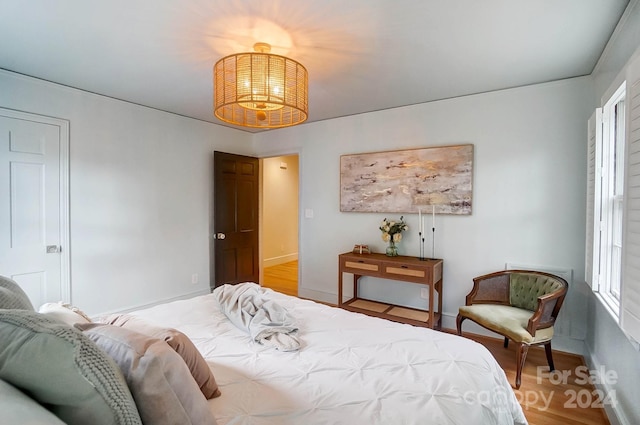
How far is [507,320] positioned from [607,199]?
1.12 meters

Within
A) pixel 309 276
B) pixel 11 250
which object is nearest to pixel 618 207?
pixel 309 276

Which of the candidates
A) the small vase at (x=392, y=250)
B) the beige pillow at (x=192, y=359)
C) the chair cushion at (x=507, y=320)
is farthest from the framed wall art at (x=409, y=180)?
the beige pillow at (x=192, y=359)

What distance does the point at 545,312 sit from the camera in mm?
2428

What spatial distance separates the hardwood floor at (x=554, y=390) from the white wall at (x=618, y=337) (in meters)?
0.13

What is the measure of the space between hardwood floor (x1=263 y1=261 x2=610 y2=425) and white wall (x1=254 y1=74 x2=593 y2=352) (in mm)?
322

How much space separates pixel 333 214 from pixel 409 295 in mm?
1403

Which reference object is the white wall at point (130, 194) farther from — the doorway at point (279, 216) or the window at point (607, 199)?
the window at point (607, 199)

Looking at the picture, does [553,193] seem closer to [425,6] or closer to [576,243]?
[576,243]

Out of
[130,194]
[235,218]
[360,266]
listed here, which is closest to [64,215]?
[130,194]

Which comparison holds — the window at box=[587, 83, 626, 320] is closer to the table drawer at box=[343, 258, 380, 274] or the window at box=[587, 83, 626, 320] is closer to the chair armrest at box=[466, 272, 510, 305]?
the chair armrest at box=[466, 272, 510, 305]

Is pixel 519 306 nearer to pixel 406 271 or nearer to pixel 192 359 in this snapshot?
pixel 406 271

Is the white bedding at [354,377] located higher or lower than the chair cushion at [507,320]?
higher

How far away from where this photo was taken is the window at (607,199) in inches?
82.3

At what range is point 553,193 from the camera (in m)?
2.90
